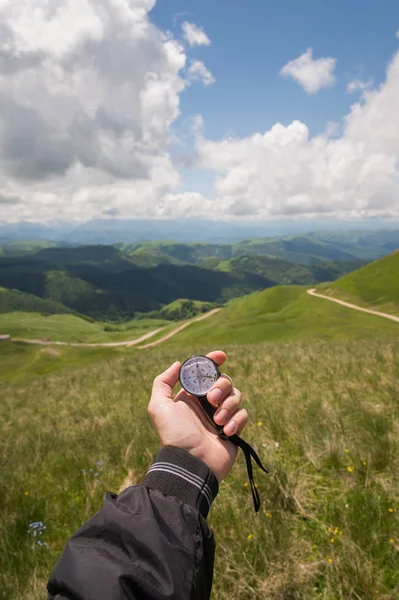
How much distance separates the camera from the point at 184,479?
8.52 ft

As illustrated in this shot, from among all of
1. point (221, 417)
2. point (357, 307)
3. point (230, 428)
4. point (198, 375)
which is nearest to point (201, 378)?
point (198, 375)

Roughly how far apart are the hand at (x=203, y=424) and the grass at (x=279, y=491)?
50.6 inches

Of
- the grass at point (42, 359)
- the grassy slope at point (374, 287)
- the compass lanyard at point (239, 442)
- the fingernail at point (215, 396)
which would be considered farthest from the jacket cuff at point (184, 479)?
the grassy slope at point (374, 287)

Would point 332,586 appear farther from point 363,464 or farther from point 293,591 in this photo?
point 363,464

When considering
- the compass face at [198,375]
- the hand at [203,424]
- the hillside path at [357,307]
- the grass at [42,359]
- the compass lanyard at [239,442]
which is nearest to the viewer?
the compass lanyard at [239,442]

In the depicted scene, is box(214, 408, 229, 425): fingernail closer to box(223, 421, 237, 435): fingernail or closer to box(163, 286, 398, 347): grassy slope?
box(223, 421, 237, 435): fingernail

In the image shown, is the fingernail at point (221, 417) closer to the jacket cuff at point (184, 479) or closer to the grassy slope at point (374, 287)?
the jacket cuff at point (184, 479)

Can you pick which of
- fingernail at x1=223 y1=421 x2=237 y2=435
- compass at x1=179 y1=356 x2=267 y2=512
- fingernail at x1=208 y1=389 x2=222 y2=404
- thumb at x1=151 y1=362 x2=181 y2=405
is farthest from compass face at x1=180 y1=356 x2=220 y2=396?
fingernail at x1=223 y1=421 x2=237 y2=435

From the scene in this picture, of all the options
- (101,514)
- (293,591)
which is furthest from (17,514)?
(293,591)

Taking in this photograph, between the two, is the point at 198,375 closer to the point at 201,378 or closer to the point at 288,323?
the point at 201,378

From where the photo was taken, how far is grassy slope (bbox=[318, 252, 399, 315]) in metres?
79.2

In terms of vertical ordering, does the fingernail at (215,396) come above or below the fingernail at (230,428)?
above

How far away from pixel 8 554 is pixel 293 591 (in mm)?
3478

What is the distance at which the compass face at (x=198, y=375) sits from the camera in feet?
12.2
